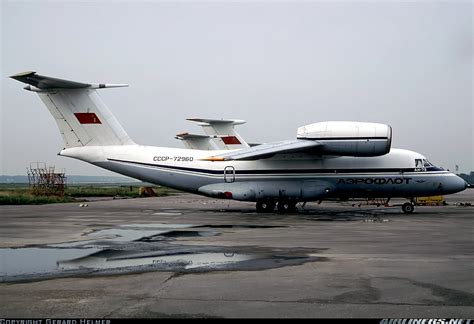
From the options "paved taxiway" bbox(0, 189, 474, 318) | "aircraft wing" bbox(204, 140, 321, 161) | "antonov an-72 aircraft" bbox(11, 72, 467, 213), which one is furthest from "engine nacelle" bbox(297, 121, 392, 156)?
"paved taxiway" bbox(0, 189, 474, 318)

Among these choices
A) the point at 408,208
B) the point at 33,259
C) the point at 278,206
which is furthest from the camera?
the point at 408,208

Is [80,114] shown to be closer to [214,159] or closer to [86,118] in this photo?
[86,118]

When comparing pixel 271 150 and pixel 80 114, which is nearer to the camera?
pixel 271 150

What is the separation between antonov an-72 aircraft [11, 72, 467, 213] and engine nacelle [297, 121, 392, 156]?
5cm

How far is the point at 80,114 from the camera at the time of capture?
1036 inches

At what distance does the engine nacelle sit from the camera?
76.5ft

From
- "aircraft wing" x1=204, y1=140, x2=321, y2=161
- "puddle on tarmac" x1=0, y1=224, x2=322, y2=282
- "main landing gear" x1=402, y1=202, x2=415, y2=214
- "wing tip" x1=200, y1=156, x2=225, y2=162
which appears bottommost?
"main landing gear" x1=402, y1=202, x2=415, y2=214

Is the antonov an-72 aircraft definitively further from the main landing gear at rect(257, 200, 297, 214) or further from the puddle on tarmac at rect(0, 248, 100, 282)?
the puddle on tarmac at rect(0, 248, 100, 282)

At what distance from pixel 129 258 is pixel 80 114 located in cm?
1749

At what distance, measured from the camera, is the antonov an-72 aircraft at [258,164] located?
80.8 feet

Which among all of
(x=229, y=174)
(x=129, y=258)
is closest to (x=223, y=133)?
(x=229, y=174)

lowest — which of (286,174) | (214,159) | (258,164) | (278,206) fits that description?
(278,206)

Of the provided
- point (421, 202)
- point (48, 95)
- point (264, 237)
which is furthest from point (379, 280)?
point (421, 202)

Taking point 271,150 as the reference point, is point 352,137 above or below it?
above
